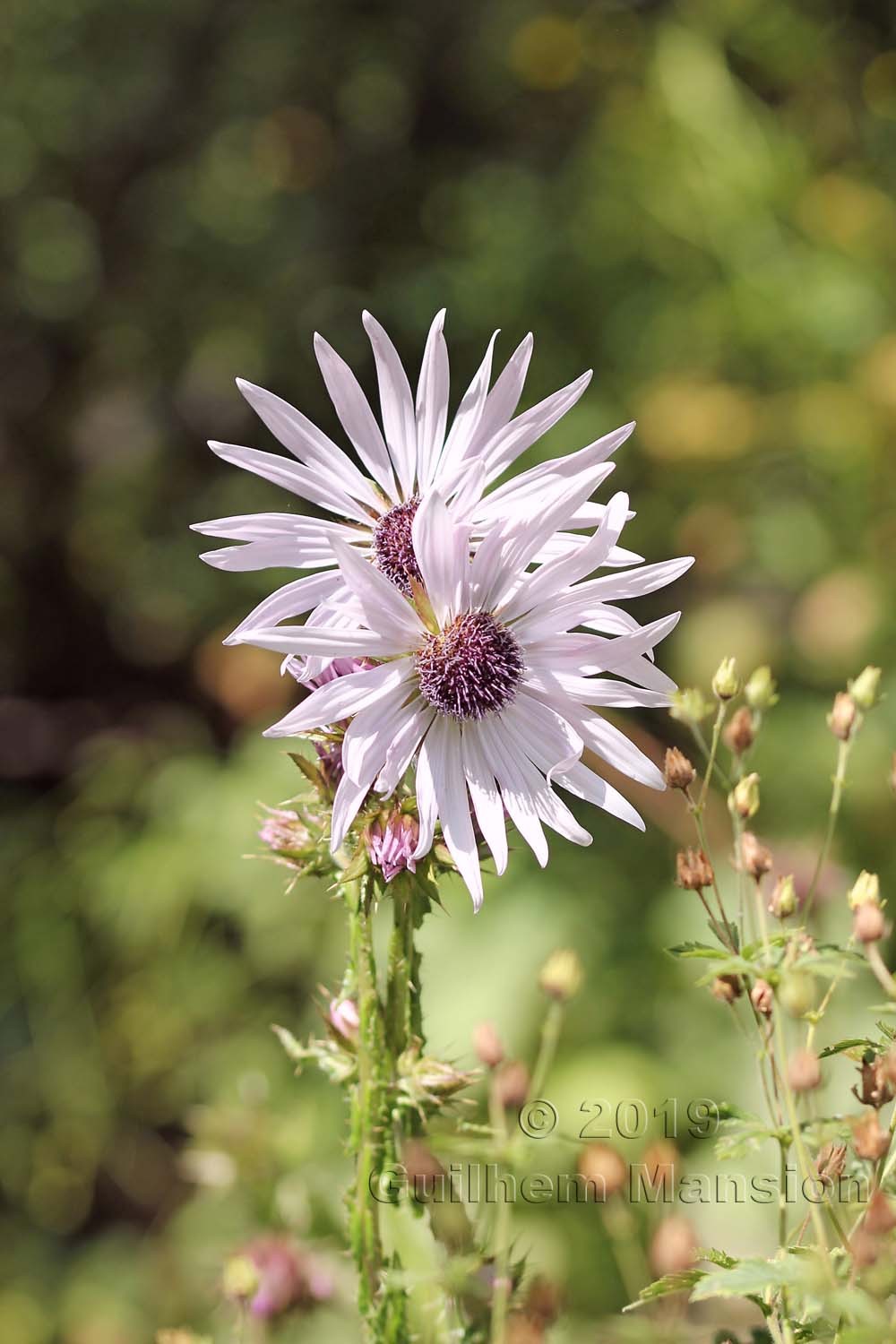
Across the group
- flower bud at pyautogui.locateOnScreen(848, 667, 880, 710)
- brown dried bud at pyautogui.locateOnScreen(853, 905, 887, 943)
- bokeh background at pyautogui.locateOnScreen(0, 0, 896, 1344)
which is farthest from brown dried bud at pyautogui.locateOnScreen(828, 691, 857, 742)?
bokeh background at pyautogui.locateOnScreen(0, 0, 896, 1344)

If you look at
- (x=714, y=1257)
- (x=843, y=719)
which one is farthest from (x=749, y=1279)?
(x=843, y=719)

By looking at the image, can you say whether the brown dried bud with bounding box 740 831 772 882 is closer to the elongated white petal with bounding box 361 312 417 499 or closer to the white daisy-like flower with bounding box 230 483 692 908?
the white daisy-like flower with bounding box 230 483 692 908

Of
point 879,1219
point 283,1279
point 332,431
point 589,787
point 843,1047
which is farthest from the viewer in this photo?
point 332,431

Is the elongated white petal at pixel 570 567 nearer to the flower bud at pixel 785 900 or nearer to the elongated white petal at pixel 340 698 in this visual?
the elongated white petal at pixel 340 698

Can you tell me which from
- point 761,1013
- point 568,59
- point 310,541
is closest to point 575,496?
point 310,541

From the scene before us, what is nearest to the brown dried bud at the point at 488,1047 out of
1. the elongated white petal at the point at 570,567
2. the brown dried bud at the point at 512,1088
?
the brown dried bud at the point at 512,1088

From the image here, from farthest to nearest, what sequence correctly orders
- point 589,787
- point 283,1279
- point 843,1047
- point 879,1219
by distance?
point 283,1279 < point 589,787 < point 843,1047 < point 879,1219

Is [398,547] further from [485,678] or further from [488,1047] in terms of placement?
[488,1047]
